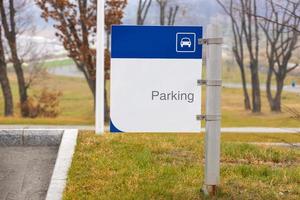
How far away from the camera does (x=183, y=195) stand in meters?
5.13

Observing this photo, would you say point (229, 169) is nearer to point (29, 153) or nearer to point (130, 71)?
point (130, 71)

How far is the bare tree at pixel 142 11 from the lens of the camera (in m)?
29.4

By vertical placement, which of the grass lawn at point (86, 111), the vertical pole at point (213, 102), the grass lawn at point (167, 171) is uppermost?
the vertical pole at point (213, 102)

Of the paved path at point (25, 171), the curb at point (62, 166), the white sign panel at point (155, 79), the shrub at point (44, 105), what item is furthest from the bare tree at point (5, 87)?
the white sign panel at point (155, 79)

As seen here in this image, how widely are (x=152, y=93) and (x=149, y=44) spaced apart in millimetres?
419

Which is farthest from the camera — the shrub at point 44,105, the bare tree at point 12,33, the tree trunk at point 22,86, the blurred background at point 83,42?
the shrub at point 44,105

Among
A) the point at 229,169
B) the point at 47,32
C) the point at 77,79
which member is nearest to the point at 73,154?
the point at 229,169

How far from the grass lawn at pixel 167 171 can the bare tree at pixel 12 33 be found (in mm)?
21013

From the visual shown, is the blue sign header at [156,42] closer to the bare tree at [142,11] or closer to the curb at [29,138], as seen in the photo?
the curb at [29,138]

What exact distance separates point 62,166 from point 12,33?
23356 millimetres

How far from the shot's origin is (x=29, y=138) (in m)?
8.05

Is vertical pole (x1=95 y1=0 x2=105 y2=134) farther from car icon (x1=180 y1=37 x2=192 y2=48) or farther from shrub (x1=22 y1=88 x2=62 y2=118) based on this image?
shrub (x1=22 y1=88 x2=62 y2=118)

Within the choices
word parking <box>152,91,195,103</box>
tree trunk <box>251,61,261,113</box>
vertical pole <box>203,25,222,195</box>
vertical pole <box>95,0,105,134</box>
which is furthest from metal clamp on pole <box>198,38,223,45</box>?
tree trunk <box>251,61,261,113</box>

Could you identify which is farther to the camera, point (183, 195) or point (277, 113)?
point (277, 113)
